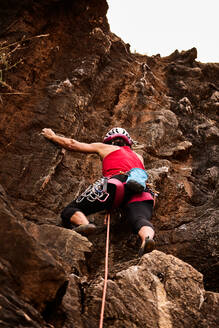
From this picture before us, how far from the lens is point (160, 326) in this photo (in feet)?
10.0

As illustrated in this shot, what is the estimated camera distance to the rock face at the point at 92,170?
274 cm

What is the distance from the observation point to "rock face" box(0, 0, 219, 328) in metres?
2.74

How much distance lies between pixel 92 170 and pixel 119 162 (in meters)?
1.46

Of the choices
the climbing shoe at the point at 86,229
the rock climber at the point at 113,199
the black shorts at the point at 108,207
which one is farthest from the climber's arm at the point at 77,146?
the climbing shoe at the point at 86,229

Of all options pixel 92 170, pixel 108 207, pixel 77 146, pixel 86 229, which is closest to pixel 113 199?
pixel 108 207

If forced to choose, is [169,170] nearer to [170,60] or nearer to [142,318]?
[142,318]

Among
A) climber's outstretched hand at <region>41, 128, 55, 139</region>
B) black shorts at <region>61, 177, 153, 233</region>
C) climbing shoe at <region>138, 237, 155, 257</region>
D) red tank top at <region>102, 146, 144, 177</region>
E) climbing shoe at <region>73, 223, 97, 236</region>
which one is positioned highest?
climber's outstretched hand at <region>41, 128, 55, 139</region>

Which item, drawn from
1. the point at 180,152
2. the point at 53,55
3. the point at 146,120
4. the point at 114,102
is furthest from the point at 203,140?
the point at 53,55

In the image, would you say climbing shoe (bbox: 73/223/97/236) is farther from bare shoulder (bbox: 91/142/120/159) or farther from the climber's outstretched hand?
the climber's outstretched hand

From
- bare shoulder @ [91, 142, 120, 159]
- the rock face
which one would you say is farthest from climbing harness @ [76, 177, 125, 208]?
bare shoulder @ [91, 142, 120, 159]

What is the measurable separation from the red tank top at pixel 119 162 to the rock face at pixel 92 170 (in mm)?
836

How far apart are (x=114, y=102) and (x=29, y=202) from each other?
4119 mm

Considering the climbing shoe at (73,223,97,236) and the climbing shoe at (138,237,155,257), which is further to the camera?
the climbing shoe at (73,223,97,236)

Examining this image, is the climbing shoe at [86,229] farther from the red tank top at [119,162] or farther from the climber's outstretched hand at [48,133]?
the climber's outstretched hand at [48,133]
